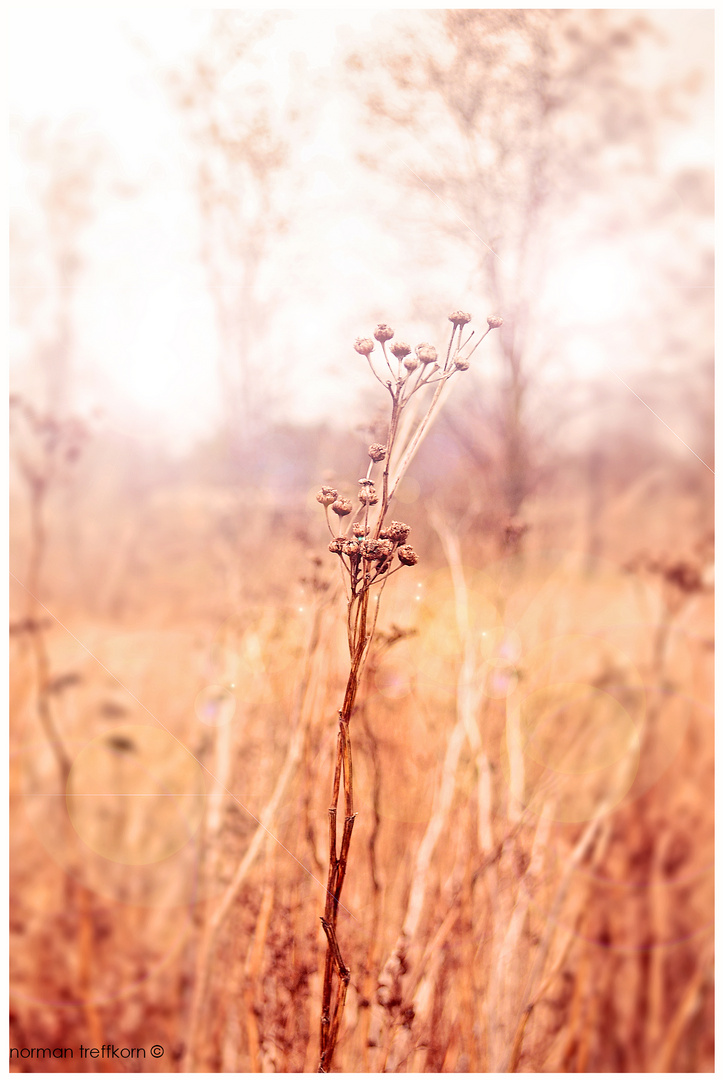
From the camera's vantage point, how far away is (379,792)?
1.86 ft

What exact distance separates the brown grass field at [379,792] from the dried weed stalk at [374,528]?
0.17m

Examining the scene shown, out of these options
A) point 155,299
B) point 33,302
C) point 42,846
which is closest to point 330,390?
point 155,299

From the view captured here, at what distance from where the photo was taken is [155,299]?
0.66 metres

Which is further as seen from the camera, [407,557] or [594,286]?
[594,286]

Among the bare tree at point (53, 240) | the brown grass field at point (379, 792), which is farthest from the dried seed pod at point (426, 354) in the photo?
the bare tree at point (53, 240)

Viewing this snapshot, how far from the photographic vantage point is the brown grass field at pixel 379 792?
1.83 ft

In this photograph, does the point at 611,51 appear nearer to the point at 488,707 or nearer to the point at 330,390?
the point at 330,390

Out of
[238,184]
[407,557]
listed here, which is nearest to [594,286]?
[238,184]

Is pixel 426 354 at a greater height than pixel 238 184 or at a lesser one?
lesser

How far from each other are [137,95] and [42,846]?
0.91 meters

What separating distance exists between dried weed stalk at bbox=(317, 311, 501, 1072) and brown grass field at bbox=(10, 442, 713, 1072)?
17cm

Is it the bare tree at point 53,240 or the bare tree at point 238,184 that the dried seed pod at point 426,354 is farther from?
the bare tree at point 53,240

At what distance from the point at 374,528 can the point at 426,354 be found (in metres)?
0.11

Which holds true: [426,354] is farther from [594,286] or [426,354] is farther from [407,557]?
[594,286]
